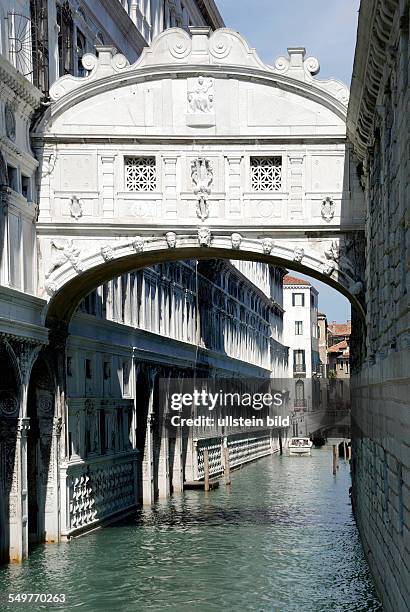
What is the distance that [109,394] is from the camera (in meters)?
30.7

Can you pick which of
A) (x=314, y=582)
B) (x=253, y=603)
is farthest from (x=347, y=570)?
(x=253, y=603)

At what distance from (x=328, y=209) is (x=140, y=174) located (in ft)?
11.9

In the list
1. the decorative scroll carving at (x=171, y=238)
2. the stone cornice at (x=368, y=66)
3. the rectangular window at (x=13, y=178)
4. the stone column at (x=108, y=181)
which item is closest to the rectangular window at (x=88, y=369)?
the stone column at (x=108, y=181)

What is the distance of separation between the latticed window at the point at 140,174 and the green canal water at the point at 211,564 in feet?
23.7

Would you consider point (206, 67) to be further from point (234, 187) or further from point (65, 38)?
point (65, 38)

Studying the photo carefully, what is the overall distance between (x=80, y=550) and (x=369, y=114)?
1081cm

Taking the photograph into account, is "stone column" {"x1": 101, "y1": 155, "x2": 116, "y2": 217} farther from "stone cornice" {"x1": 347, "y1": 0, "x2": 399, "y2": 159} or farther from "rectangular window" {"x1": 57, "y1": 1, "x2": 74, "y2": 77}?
"rectangular window" {"x1": 57, "y1": 1, "x2": 74, "y2": 77}

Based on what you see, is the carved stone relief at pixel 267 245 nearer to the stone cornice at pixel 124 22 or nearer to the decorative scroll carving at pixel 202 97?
the decorative scroll carving at pixel 202 97

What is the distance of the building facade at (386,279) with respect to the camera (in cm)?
1235

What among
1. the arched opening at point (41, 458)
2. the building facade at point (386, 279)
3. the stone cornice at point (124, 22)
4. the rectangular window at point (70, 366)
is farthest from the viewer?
the stone cornice at point (124, 22)

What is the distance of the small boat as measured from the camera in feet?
212

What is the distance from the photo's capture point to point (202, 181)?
22.5m

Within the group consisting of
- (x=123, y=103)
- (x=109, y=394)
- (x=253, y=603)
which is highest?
A: (x=123, y=103)

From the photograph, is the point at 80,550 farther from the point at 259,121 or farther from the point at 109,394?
the point at 259,121
